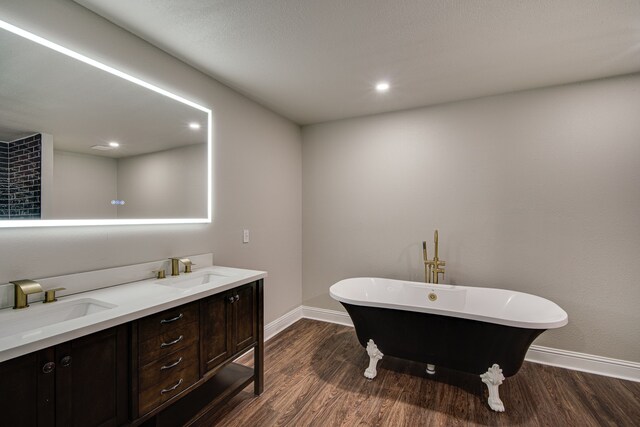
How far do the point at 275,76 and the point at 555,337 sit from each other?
10.6 feet

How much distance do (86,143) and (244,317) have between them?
4.49ft

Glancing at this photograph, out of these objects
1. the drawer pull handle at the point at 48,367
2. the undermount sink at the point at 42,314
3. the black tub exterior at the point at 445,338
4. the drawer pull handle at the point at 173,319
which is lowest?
the black tub exterior at the point at 445,338

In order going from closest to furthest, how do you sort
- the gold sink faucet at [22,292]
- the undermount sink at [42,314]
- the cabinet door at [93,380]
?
the cabinet door at [93,380] < the undermount sink at [42,314] < the gold sink faucet at [22,292]

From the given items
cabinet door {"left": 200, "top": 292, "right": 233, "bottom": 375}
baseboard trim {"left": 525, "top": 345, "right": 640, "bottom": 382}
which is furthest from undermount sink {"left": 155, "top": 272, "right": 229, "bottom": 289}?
baseboard trim {"left": 525, "top": 345, "right": 640, "bottom": 382}

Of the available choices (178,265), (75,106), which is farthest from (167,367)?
(75,106)

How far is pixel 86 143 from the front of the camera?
1.62 m

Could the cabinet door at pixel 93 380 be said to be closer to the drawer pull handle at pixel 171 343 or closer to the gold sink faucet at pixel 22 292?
the drawer pull handle at pixel 171 343

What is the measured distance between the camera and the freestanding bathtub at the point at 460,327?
6.15 ft

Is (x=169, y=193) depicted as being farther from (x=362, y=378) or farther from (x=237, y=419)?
(x=362, y=378)

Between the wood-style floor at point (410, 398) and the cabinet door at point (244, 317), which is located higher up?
the cabinet door at point (244, 317)

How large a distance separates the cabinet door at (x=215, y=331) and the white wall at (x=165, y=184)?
2.46 feet

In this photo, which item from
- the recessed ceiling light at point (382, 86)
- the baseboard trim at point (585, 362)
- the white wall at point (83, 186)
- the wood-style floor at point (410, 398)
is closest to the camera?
the white wall at point (83, 186)

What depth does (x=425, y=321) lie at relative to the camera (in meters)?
2.06

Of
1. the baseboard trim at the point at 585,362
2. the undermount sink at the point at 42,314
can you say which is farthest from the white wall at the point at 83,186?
the baseboard trim at the point at 585,362
